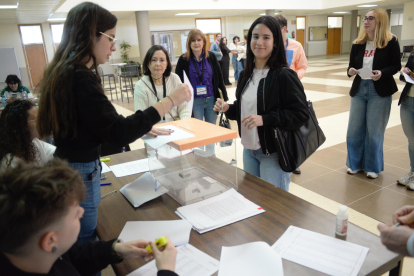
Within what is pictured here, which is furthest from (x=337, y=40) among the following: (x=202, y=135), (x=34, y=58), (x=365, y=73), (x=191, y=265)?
(x=191, y=265)

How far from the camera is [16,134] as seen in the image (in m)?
1.69

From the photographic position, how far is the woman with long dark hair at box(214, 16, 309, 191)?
1.64 metres

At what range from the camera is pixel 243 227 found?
4.08 ft

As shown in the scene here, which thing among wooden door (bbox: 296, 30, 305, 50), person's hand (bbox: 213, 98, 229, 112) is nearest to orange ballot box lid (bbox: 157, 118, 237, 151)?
person's hand (bbox: 213, 98, 229, 112)

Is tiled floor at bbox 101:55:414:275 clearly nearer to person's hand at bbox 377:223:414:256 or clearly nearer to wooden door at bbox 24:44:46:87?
person's hand at bbox 377:223:414:256

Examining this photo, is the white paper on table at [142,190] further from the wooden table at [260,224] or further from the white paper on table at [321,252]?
the white paper on table at [321,252]

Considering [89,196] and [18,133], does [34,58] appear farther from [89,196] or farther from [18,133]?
[89,196]

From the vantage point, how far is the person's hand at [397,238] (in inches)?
31.5

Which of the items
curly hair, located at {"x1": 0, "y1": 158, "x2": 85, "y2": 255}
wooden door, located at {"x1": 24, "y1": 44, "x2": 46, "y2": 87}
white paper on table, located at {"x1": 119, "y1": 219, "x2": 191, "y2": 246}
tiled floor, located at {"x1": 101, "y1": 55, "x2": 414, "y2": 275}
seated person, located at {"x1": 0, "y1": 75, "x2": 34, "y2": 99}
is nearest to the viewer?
curly hair, located at {"x1": 0, "y1": 158, "x2": 85, "y2": 255}

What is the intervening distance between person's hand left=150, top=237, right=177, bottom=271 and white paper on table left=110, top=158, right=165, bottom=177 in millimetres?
883

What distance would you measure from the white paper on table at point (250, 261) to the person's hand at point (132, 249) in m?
0.26

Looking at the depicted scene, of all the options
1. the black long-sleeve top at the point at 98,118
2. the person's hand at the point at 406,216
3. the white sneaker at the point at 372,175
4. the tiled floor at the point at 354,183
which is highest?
the black long-sleeve top at the point at 98,118

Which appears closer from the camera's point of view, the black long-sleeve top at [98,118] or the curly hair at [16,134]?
the black long-sleeve top at [98,118]

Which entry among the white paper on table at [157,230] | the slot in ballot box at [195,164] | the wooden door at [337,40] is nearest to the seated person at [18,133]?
the slot in ballot box at [195,164]
